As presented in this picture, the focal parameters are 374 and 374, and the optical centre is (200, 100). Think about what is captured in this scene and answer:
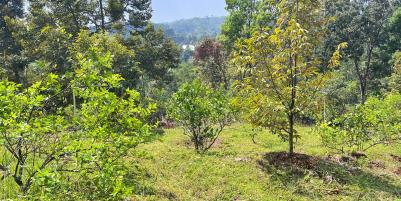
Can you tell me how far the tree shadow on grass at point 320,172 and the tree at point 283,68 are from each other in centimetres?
151

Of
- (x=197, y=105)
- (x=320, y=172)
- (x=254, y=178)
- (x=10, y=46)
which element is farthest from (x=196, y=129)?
(x=10, y=46)

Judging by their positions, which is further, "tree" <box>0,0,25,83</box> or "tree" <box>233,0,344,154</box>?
"tree" <box>0,0,25,83</box>

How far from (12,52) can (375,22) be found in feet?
120

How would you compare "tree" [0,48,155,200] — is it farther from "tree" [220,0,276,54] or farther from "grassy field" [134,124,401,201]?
"tree" [220,0,276,54]

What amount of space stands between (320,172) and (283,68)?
3.91m

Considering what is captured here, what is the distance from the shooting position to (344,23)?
131 ft

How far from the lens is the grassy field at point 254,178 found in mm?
11148

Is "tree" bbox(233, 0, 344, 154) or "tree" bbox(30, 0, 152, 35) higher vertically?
"tree" bbox(30, 0, 152, 35)

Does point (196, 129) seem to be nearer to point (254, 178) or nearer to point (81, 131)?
point (254, 178)

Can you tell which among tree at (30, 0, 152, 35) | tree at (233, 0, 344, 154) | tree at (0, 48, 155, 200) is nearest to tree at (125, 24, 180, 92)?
tree at (30, 0, 152, 35)

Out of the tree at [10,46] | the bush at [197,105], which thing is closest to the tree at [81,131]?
the bush at [197,105]

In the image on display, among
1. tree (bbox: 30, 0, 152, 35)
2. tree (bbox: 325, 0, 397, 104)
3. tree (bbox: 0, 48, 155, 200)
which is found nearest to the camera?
tree (bbox: 0, 48, 155, 200)

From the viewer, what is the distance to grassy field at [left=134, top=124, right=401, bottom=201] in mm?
11148

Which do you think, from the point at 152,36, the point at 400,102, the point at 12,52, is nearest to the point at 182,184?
the point at 400,102
